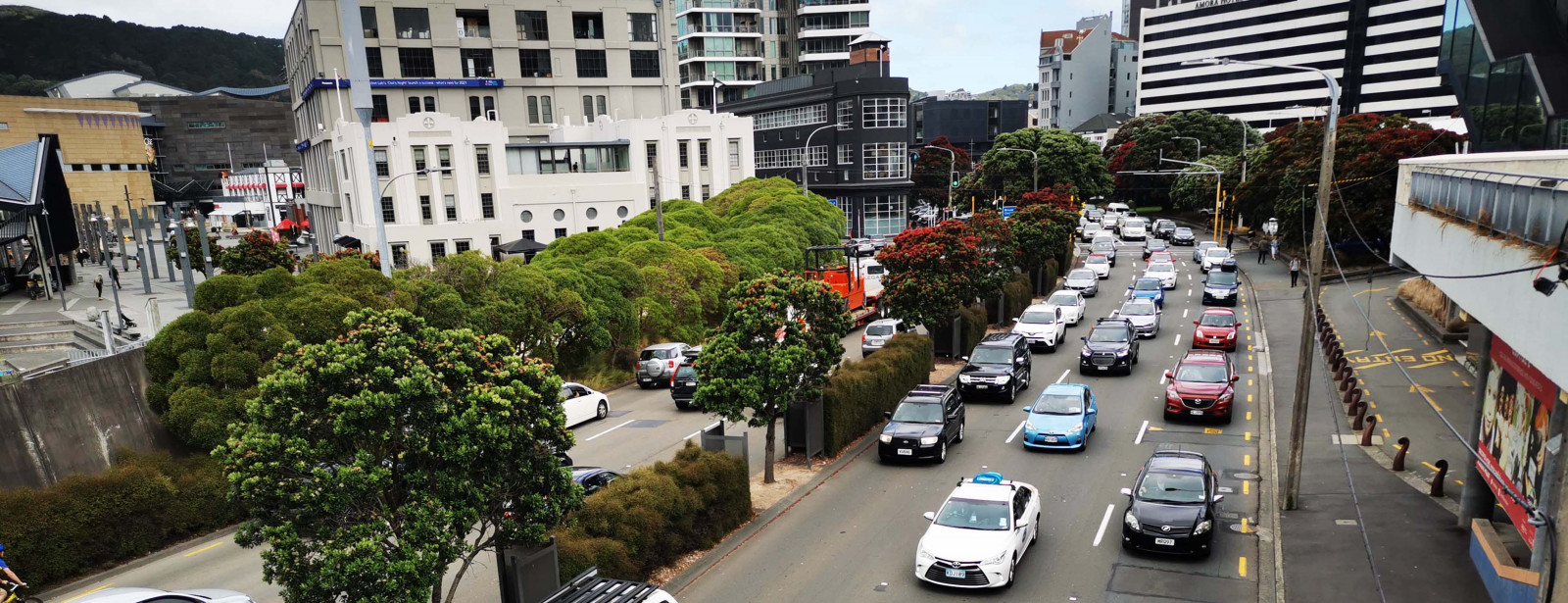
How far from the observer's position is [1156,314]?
35.6 m

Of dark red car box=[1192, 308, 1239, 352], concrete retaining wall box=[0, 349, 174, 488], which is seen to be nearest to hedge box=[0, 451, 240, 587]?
concrete retaining wall box=[0, 349, 174, 488]

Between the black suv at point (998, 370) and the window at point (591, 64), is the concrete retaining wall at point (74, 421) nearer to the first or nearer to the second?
the black suv at point (998, 370)

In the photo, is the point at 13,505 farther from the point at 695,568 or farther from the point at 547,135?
the point at 547,135

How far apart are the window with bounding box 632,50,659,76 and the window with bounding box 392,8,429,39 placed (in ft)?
51.9

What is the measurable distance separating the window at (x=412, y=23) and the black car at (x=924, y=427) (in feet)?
185

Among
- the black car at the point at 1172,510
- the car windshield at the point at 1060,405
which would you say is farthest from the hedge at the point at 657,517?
the car windshield at the point at 1060,405

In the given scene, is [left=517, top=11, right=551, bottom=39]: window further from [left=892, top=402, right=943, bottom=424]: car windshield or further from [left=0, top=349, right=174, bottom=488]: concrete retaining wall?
[left=892, top=402, right=943, bottom=424]: car windshield

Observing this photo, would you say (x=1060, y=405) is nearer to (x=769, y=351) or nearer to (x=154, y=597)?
(x=769, y=351)

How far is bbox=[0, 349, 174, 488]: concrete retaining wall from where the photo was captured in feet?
58.7

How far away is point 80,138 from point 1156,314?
96.3m

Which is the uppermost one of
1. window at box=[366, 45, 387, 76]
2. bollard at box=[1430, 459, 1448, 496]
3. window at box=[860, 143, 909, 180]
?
window at box=[366, 45, 387, 76]

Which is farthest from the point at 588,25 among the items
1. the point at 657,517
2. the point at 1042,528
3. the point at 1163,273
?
the point at 1042,528

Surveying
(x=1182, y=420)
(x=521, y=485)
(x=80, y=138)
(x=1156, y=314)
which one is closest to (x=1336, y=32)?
(x=1156, y=314)

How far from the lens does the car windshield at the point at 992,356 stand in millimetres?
27250
